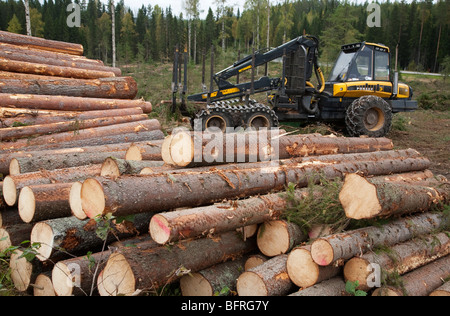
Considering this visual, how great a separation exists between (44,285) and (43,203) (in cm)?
81

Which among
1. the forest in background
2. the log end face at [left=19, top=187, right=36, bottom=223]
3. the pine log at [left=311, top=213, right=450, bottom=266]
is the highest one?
the forest in background

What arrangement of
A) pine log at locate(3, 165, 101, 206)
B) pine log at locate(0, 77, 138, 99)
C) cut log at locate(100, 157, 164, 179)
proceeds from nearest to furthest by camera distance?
cut log at locate(100, 157, 164, 179), pine log at locate(3, 165, 101, 206), pine log at locate(0, 77, 138, 99)

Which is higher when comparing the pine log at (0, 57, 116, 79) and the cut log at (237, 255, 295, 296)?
the pine log at (0, 57, 116, 79)

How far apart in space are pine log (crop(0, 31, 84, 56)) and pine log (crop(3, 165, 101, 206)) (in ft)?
22.5

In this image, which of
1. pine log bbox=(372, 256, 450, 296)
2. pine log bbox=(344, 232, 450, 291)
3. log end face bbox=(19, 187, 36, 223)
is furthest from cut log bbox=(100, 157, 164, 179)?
pine log bbox=(372, 256, 450, 296)

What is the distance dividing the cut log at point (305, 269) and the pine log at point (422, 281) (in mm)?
438

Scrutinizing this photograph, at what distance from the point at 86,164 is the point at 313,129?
7190 millimetres

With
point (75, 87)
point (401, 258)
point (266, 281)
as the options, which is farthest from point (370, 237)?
point (75, 87)

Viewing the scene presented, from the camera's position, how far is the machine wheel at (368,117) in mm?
10359

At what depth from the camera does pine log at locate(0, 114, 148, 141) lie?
659 cm

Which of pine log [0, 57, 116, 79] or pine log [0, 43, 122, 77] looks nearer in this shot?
pine log [0, 57, 116, 79]

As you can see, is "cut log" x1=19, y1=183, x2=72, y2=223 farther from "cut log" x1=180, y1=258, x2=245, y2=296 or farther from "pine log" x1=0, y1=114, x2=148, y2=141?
"pine log" x1=0, y1=114, x2=148, y2=141

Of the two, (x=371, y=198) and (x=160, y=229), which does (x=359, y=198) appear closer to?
(x=371, y=198)

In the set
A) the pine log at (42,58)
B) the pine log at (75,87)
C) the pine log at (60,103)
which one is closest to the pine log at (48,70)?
the pine log at (42,58)
